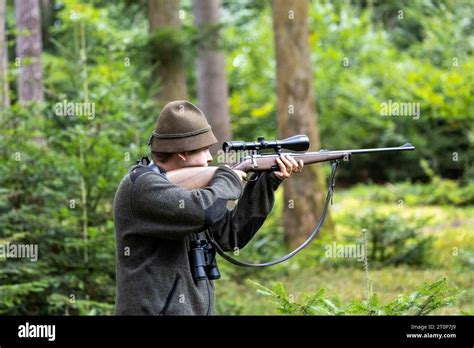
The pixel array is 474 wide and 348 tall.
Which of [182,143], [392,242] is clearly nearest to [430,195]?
[392,242]

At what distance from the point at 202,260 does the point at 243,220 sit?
460mm

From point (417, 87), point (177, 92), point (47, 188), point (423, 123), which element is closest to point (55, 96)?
point (47, 188)

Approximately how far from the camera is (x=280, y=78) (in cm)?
1369

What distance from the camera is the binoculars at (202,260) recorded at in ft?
14.5

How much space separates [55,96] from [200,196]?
5.86m

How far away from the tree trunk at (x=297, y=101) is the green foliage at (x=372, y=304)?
8600 mm

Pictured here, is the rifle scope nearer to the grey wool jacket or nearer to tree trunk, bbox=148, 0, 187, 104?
the grey wool jacket

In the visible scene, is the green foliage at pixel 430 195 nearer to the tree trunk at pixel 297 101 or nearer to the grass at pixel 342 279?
the grass at pixel 342 279

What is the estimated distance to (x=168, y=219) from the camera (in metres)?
4.29

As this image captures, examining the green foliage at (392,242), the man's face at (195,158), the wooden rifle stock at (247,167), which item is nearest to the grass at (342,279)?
the green foliage at (392,242)

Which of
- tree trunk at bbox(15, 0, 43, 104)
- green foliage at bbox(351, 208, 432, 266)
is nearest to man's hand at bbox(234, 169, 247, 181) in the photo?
green foliage at bbox(351, 208, 432, 266)

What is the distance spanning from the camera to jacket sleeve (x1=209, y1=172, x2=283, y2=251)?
4785 millimetres

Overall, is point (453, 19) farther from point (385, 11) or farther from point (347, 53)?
point (385, 11)
